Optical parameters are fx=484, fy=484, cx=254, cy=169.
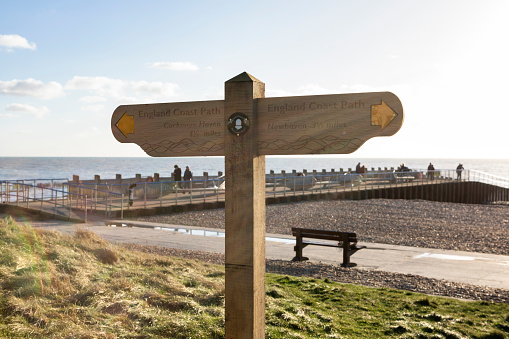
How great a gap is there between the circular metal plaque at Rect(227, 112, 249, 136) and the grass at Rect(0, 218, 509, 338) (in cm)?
215

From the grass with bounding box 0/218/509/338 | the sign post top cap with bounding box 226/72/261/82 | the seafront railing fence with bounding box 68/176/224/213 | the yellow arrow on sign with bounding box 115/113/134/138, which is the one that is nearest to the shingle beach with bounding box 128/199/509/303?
the grass with bounding box 0/218/509/338

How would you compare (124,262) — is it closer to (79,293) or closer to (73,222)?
(79,293)

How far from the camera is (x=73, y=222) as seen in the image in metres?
16.2

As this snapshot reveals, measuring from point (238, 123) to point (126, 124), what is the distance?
1.09 m

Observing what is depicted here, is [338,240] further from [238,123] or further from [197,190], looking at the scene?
[197,190]

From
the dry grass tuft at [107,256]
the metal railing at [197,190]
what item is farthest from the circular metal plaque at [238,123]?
the metal railing at [197,190]

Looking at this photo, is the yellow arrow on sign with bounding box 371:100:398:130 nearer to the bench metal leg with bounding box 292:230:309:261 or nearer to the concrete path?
the concrete path

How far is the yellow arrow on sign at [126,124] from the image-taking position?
4.00m

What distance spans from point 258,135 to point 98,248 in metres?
5.38

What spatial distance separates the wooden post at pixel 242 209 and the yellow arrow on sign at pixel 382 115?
32.8 inches

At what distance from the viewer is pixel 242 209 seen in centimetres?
341

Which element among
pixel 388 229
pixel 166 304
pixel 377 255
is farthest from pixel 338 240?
pixel 388 229

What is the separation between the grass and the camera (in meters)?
4.58

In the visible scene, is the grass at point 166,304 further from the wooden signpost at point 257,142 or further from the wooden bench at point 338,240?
the wooden bench at point 338,240
